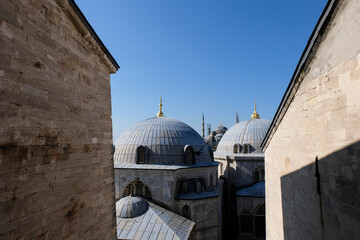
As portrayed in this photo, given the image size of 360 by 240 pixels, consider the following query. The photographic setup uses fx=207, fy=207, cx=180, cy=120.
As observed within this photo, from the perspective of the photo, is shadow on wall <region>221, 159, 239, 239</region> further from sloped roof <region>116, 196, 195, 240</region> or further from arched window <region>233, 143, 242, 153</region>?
sloped roof <region>116, 196, 195, 240</region>

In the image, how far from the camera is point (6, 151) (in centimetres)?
269

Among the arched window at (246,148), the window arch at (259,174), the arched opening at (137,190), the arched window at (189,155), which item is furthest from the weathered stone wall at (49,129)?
the arched window at (246,148)

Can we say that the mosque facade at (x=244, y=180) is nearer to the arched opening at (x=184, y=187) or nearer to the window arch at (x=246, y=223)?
the window arch at (x=246, y=223)

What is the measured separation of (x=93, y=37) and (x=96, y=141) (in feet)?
7.70

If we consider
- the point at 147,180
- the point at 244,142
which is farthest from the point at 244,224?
the point at 147,180

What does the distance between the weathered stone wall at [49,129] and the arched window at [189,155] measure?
10659mm

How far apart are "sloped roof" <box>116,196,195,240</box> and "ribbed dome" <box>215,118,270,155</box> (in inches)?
468

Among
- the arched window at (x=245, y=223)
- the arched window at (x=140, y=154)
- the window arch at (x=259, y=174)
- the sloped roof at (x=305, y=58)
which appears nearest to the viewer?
the sloped roof at (x=305, y=58)

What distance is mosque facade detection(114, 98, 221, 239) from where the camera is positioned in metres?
13.5

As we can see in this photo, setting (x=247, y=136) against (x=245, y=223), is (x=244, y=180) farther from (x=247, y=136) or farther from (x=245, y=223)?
(x=247, y=136)

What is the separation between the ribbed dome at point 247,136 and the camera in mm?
21172

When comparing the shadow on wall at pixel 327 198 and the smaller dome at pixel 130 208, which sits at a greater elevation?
the shadow on wall at pixel 327 198

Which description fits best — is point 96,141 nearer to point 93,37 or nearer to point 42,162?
point 42,162

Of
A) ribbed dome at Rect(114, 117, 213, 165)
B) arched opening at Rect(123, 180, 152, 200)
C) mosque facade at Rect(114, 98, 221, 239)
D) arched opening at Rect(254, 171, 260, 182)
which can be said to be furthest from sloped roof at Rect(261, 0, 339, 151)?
arched opening at Rect(254, 171, 260, 182)
